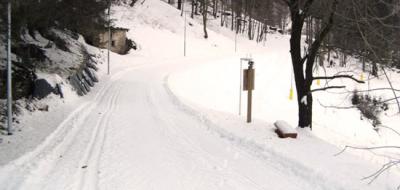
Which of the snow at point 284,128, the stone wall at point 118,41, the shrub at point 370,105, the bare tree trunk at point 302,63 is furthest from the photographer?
the stone wall at point 118,41

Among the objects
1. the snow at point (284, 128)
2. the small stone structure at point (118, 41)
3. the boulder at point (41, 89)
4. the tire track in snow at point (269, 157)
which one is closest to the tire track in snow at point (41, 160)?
the boulder at point (41, 89)

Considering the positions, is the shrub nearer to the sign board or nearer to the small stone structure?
the sign board

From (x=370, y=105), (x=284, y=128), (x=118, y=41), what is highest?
(x=118, y=41)

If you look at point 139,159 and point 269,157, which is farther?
point 269,157

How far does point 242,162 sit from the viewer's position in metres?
7.42

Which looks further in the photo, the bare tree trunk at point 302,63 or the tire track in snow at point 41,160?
the bare tree trunk at point 302,63

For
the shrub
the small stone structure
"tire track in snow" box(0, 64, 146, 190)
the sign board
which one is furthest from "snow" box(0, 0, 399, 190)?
the small stone structure

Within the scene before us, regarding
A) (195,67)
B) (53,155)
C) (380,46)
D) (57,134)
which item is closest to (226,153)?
(53,155)

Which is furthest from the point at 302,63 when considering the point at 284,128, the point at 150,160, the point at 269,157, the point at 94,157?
the point at 94,157

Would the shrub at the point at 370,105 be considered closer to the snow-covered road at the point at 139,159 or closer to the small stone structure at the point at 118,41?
the snow-covered road at the point at 139,159

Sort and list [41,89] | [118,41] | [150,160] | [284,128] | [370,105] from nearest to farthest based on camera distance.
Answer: [370,105] < [150,160] < [284,128] < [41,89] < [118,41]

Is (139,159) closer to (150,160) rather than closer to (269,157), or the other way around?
(150,160)

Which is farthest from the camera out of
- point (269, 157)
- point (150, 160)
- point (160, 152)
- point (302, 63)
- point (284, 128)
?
point (302, 63)

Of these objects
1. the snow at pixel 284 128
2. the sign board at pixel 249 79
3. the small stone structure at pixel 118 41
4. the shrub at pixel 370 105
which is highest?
the small stone structure at pixel 118 41
